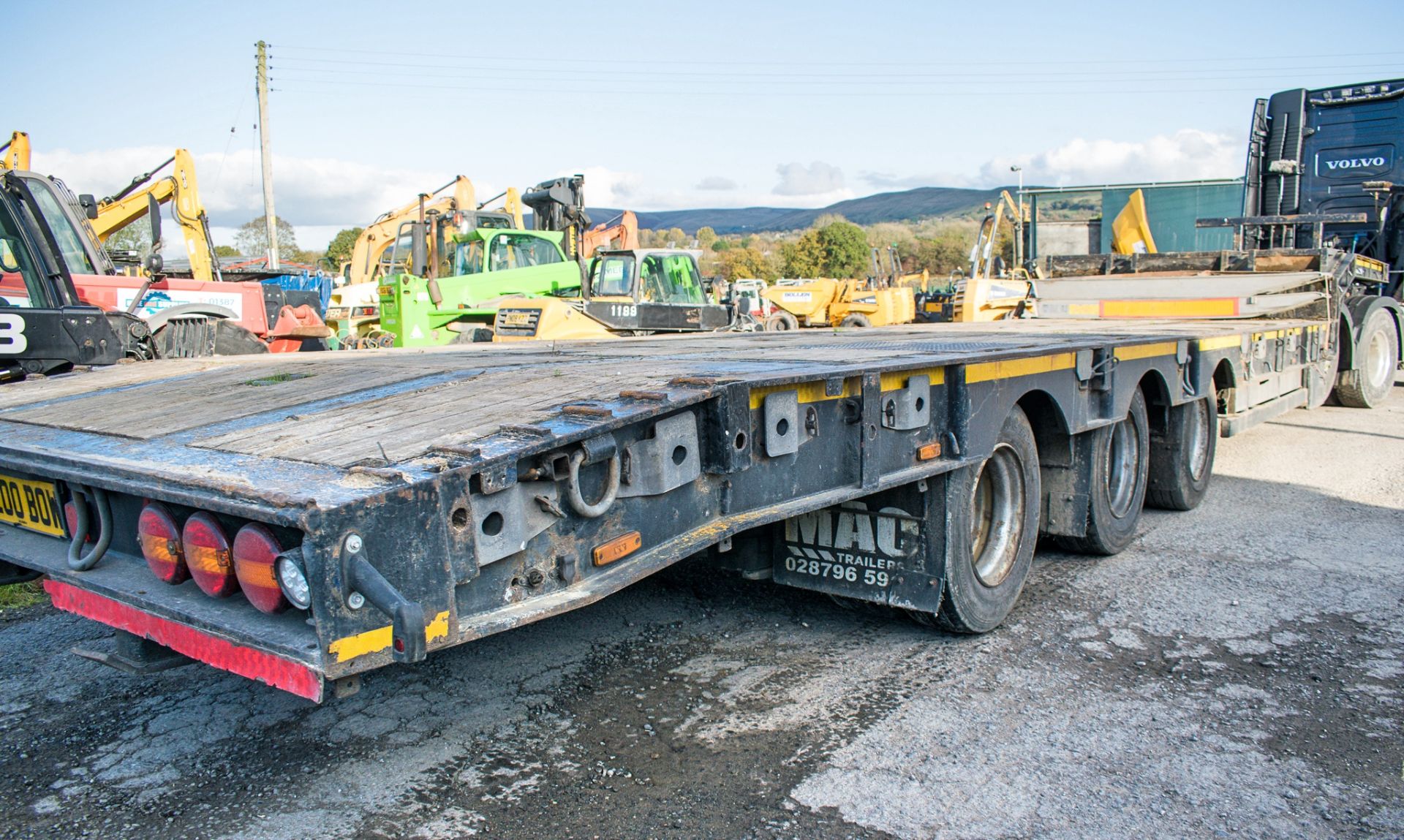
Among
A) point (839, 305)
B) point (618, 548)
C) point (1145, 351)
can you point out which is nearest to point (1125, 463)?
point (1145, 351)

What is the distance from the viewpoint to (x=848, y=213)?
11981cm

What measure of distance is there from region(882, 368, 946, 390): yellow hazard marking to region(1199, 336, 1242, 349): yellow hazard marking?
3372mm

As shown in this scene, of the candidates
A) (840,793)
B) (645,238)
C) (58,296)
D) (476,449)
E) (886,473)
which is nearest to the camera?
(476,449)

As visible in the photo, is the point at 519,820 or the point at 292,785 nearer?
the point at 519,820

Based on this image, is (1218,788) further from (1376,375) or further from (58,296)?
(1376,375)

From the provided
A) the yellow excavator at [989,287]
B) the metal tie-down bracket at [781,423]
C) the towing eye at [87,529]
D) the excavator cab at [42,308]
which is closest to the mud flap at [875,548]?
the metal tie-down bracket at [781,423]

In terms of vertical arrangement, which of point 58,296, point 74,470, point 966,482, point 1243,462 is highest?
point 58,296

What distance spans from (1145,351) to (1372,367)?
26.5 feet

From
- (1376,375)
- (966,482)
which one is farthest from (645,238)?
(966,482)

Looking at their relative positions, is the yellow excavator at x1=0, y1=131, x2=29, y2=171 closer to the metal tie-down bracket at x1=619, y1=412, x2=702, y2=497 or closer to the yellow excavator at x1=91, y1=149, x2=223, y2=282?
the yellow excavator at x1=91, y1=149, x2=223, y2=282

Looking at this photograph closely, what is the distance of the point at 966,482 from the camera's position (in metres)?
4.24

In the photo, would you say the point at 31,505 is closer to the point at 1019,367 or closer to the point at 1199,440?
the point at 1019,367

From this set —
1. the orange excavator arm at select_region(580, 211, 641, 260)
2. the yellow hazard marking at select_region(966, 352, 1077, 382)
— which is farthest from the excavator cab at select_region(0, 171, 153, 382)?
the orange excavator arm at select_region(580, 211, 641, 260)

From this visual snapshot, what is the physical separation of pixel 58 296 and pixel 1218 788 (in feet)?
26.4
